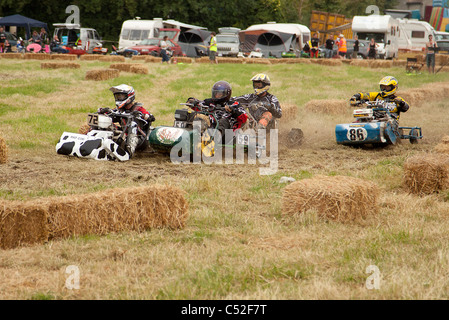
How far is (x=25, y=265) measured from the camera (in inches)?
207

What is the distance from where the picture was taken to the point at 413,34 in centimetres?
4522

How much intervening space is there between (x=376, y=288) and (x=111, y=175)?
5.28 meters

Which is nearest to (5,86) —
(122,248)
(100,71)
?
(100,71)

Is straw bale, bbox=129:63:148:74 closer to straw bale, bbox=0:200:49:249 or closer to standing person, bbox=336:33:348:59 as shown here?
standing person, bbox=336:33:348:59

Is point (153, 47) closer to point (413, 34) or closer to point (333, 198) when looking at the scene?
point (413, 34)

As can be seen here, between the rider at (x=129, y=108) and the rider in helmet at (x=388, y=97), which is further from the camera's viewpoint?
the rider in helmet at (x=388, y=97)

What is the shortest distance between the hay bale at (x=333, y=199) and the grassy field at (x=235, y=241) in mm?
114

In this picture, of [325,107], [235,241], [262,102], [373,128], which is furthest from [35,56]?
[235,241]

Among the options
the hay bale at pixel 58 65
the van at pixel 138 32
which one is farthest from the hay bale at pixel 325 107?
the van at pixel 138 32

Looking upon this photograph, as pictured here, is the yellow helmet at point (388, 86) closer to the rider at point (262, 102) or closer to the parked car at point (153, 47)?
the rider at point (262, 102)

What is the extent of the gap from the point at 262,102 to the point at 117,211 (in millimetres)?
6730

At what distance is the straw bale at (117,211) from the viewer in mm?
5875

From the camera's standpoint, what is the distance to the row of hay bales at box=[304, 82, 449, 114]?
690 inches

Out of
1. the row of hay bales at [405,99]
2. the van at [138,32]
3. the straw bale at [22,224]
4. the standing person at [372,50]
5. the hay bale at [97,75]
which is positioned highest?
the van at [138,32]
